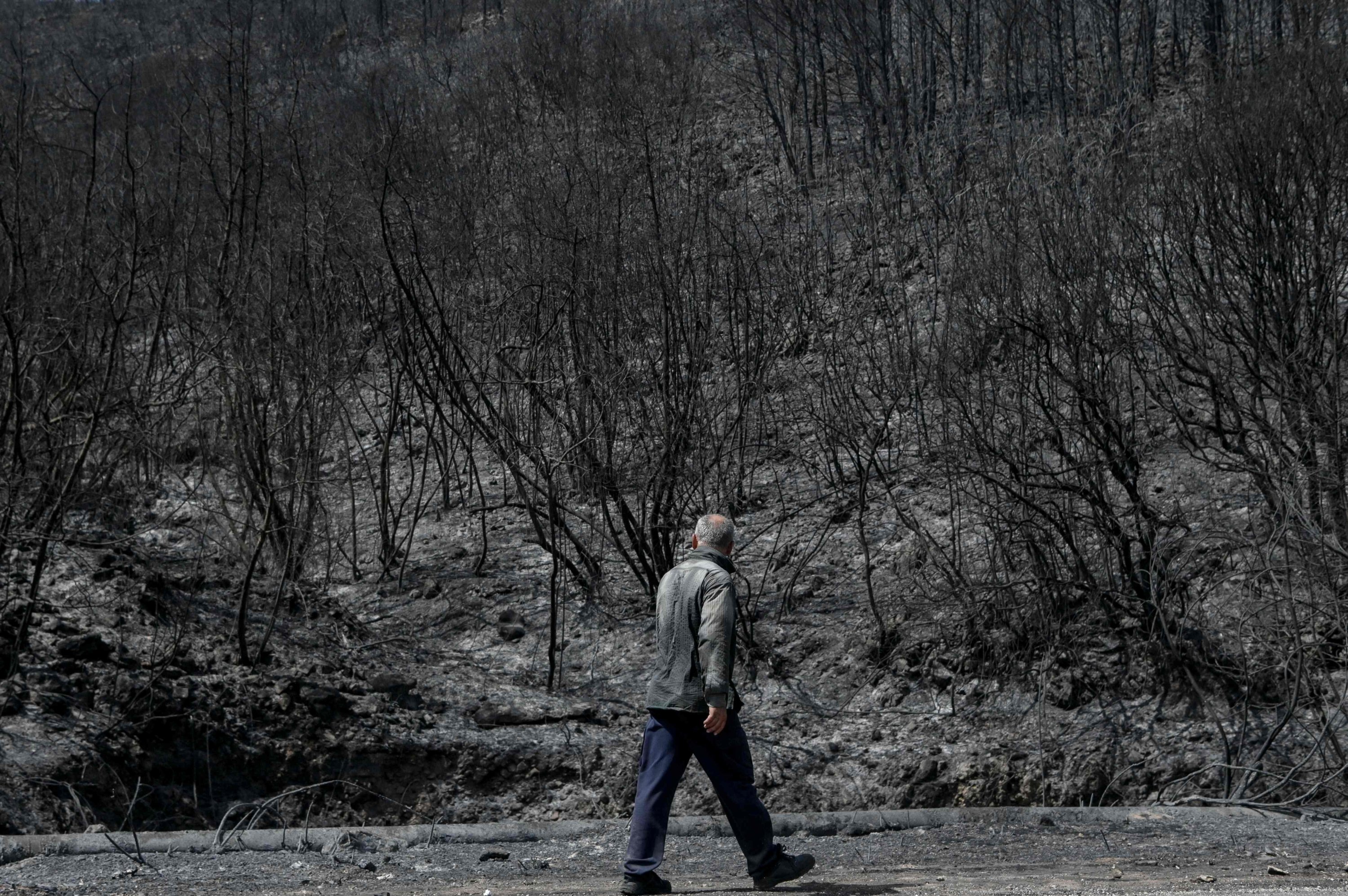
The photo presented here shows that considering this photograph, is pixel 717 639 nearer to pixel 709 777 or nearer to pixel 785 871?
pixel 709 777

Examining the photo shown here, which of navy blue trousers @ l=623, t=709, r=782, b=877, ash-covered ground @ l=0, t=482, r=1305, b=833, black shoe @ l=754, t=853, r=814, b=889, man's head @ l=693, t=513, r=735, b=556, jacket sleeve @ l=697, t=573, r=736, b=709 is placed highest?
man's head @ l=693, t=513, r=735, b=556

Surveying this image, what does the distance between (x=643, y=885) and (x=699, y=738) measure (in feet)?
2.03

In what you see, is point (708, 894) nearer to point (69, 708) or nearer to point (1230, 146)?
point (69, 708)

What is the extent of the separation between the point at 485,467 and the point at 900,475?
209 inches

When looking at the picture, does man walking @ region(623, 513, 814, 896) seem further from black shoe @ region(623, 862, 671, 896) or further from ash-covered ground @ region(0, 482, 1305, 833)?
ash-covered ground @ region(0, 482, 1305, 833)

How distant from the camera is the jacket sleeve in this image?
5.03 m

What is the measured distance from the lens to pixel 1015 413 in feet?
38.1

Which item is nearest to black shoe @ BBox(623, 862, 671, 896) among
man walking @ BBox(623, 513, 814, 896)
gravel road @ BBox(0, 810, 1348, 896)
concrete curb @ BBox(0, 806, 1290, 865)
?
man walking @ BBox(623, 513, 814, 896)

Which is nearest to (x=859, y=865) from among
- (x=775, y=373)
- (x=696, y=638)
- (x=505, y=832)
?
(x=696, y=638)

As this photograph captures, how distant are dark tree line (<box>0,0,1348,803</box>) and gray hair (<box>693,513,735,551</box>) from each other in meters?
4.48

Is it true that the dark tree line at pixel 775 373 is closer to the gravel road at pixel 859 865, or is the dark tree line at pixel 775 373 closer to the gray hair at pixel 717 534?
the gravel road at pixel 859 865

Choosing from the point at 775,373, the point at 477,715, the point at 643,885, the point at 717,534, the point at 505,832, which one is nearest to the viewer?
the point at 643,885

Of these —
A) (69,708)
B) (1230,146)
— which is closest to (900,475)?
(1230,146)

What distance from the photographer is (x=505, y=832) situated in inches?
266
